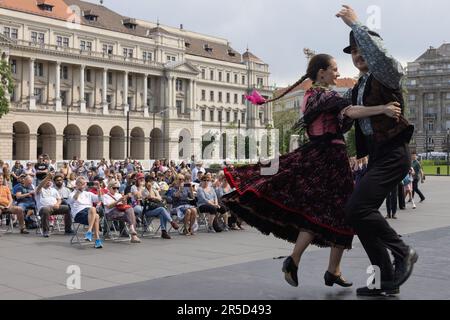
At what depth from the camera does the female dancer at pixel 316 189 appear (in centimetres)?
535

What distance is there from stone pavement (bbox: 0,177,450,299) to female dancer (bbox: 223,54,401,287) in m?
0.47

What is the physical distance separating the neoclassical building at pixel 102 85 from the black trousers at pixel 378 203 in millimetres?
64402

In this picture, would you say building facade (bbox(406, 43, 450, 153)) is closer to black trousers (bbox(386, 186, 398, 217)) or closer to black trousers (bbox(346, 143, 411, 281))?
black trousers (bbox(386, 186, 398, 217))

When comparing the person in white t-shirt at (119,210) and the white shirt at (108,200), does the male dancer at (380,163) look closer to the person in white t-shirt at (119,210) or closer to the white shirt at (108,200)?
the person in white t-shirt at (119,210)

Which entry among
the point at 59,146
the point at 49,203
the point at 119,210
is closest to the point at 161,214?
the point at 119,210

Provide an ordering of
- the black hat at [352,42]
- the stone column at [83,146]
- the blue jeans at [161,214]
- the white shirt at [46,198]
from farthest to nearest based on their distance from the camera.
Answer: the stone column at [83,146] < the white shirt at [46,198] < the blue jeans at [161,214] < the black hat at [352,42]

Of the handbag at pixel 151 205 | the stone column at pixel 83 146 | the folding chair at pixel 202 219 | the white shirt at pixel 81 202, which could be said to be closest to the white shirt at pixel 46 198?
the white shirt at pixel 81 202

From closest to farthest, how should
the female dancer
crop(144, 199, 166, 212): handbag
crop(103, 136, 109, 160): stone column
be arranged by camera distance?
1. the female dancer
2. crop(144, 199, 166, 212): handbag
3. crop(103, 136, 109, 160): stone column

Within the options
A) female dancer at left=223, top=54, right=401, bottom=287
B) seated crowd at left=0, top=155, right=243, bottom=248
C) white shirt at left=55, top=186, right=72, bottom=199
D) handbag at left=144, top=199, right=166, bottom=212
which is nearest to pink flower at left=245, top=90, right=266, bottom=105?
female dancer at left=223, top=54, right=401, bottom=287

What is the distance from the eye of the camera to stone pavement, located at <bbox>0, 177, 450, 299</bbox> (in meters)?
5.33

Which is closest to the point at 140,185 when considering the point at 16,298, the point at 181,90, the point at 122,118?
the point at 16,298

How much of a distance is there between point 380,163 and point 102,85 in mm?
81521

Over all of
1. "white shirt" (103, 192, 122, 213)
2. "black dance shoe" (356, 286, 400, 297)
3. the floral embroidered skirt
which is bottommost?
"black dance shoe" (356, 286, 400, 297)
